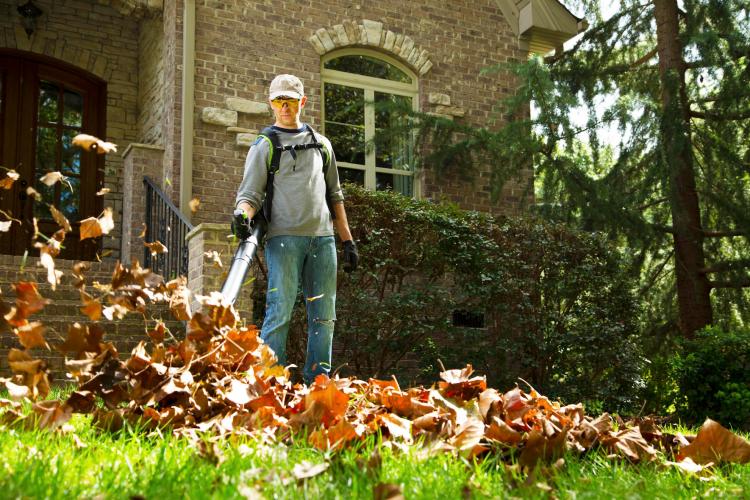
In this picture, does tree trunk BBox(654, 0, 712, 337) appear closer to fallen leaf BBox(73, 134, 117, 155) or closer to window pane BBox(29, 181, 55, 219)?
window pane BBox(29, 181, 55, 219)

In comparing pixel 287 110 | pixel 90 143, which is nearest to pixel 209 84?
pixel 287 110

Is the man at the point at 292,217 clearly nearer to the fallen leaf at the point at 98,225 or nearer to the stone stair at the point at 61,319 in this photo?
the fallen leaf at the point at 98,225

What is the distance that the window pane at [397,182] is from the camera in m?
10.5

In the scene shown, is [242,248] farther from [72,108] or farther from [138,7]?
[72,108]

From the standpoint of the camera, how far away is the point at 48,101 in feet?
35.2

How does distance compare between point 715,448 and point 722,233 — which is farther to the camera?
point 722,233

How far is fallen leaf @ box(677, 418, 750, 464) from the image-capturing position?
2912 mm

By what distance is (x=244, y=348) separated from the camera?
10.5 feet

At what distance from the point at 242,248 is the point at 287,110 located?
96cm

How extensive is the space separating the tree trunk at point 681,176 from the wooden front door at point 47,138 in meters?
7.22

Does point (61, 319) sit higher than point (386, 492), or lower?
higher

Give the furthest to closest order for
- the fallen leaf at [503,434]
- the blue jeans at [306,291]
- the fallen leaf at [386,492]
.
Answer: the blue jeans at [306,291] < the fallen leaf at [503,434] < the fallen leaf at [386,492]

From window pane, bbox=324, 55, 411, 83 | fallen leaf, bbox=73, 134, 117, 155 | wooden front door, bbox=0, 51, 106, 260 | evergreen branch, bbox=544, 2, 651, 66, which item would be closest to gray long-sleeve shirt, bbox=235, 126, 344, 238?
fallen leaf, bbox=73, 134, 117, 155

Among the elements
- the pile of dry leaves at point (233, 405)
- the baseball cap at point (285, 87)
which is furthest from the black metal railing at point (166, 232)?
the pile of dry leaves at point (233, 405)
